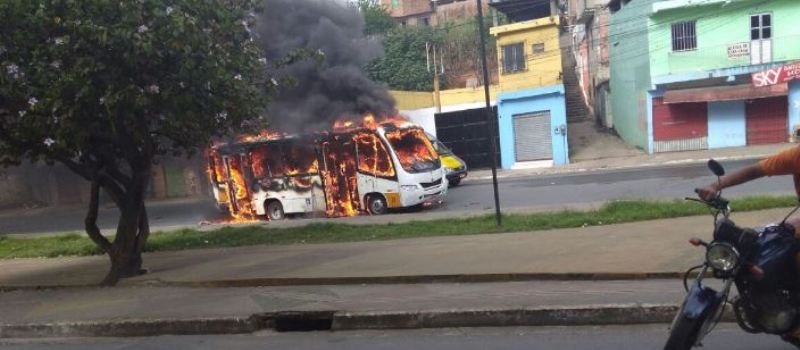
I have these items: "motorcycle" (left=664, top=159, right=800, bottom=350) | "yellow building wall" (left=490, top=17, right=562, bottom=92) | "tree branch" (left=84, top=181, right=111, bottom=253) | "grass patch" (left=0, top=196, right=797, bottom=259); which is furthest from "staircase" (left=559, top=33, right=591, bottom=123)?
"motorcycle" (left=664, top=159, right=800, bottom=350)

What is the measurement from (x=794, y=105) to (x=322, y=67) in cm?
1872

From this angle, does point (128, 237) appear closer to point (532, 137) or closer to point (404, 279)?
point (404, 279)

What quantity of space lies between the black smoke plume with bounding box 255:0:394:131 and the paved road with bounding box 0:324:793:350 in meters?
7.99

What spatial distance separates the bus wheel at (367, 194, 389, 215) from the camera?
1483 cm

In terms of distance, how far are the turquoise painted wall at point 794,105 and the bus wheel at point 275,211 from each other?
18.9 meters

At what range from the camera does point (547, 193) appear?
52.5 feet

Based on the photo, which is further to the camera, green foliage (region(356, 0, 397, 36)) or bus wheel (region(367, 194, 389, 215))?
green foliage (region(356, 0, 397, 36))

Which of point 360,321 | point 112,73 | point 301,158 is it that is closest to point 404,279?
point 360,321

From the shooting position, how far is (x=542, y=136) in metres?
26.9

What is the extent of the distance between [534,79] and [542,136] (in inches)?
141

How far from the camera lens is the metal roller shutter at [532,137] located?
2675cm

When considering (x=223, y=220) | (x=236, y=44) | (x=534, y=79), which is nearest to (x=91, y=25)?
(x=236, y=44)

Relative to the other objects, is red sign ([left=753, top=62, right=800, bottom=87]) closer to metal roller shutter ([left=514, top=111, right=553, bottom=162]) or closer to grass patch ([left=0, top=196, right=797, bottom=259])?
metal roller shutter ([left=514, top=111, right=553, bottom=162])

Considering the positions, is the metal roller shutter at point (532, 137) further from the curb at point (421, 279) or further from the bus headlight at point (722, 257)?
the bus headlight at point (722, 257)
